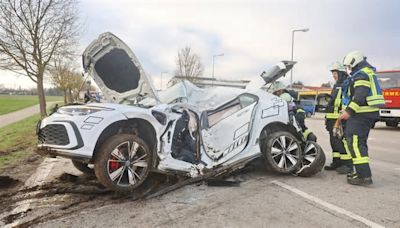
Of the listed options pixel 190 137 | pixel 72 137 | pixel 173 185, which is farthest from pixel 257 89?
pixel 72 137

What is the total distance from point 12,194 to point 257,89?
3.75 metres

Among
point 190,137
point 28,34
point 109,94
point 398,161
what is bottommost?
point 398,161

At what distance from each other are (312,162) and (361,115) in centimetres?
100

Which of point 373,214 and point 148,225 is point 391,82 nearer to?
point 373,214

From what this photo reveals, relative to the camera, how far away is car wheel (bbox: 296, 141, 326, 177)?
5.63m

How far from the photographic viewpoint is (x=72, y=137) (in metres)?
4.05

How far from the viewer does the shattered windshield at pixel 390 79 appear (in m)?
15.6

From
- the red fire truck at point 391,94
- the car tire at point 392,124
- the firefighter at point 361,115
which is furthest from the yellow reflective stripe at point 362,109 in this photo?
the car tire at point 392,124

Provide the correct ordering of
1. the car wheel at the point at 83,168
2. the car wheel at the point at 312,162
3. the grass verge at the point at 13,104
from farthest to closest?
the grass verge at the point at 13,104 < the car wheel at the point at 312,162 < the car wheel at the point at 83,168

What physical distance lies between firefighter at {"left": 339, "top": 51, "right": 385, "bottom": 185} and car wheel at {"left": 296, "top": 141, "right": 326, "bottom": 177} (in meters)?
0.49

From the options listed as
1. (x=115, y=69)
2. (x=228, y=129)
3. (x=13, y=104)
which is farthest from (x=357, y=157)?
(x=13, y=104)

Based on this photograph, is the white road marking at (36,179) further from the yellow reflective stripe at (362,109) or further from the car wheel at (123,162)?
the yellow reflective stripe at (362,109)

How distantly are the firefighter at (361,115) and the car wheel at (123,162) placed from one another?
2.87 metres

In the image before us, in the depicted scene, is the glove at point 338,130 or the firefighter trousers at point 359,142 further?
the glove at point 338,130
